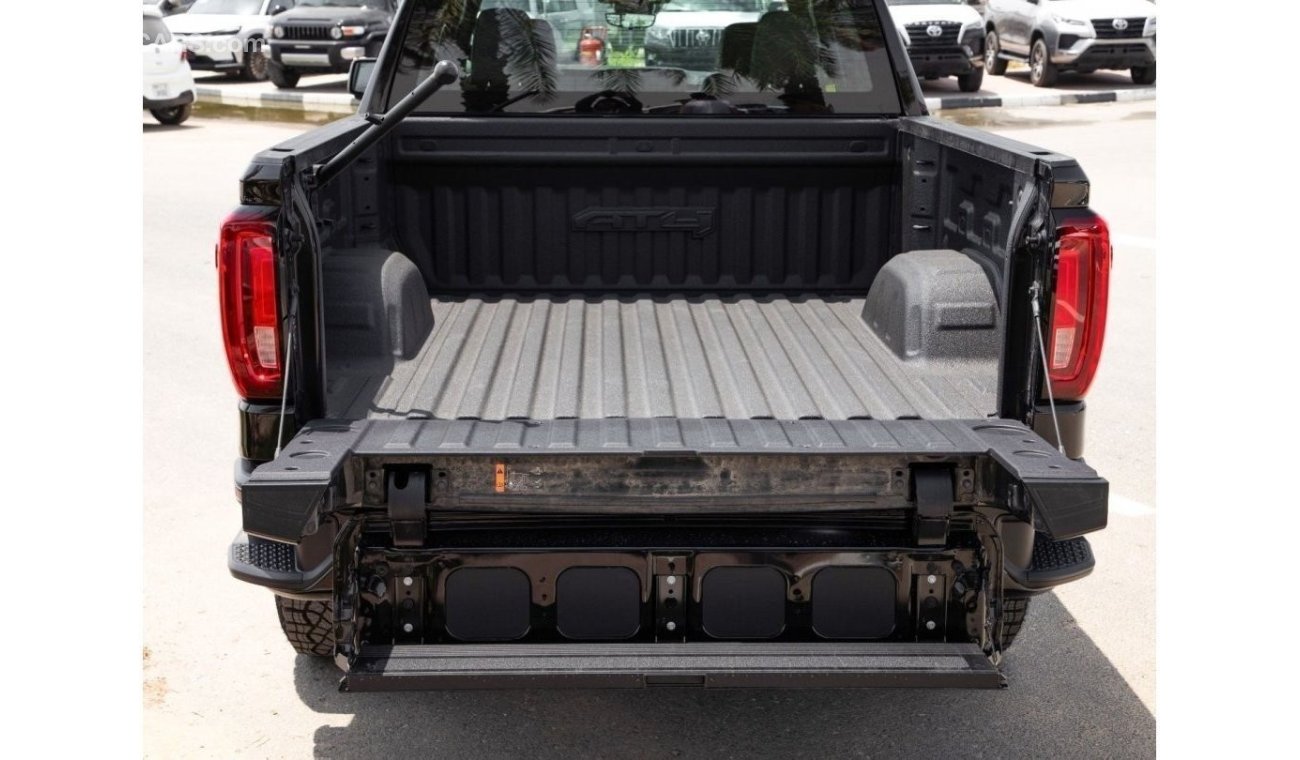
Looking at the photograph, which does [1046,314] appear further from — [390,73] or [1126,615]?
[390,73]

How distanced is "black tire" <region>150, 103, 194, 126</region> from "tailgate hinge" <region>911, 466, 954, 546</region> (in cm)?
1708

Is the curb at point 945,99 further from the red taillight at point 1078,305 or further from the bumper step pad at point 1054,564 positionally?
the bumper step pad at point 1054,564

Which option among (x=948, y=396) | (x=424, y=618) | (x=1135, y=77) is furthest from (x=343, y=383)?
(x=1135, y=77)

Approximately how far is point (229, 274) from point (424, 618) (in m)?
0.95

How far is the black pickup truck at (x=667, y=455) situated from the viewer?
334cm

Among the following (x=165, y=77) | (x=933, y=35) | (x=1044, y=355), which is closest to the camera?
(x=1044, y=355)

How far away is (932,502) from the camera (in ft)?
11.0

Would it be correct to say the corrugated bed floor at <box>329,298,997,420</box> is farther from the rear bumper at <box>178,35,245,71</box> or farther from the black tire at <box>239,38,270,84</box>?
the rear bumper at <box>178,35,245,71</box>

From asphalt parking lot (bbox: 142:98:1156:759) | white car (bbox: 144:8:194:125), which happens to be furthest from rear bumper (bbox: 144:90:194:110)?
asphalt parking lot (bbox: 142:98:1156:759)

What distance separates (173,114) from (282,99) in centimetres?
280

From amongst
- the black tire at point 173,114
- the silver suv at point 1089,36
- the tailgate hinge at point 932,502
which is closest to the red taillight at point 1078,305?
the tailgate hinge at point 932,502

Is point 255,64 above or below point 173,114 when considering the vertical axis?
above

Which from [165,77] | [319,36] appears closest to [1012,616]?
[165,77]

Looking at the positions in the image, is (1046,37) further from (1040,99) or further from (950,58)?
(950,58)
